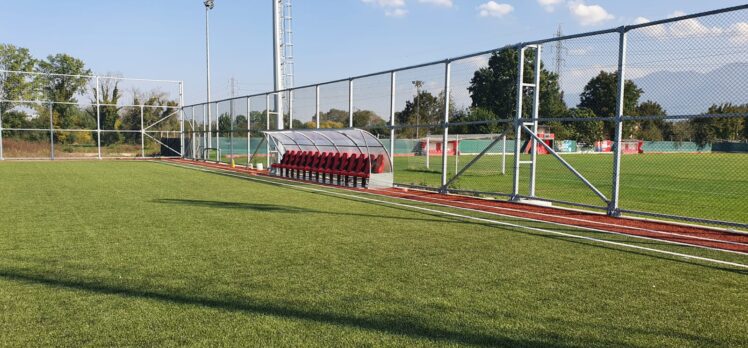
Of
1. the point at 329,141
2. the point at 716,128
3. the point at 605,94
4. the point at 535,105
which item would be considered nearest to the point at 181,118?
the point at 329,141

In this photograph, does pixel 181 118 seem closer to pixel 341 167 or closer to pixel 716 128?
pixel 341 167

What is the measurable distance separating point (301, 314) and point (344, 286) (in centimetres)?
83

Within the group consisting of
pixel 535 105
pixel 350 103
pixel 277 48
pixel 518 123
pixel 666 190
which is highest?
pixel 277 48

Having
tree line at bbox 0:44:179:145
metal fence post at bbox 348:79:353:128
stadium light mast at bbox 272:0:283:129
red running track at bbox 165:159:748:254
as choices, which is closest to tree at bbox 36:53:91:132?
tree line at bbox 0:44:179:145

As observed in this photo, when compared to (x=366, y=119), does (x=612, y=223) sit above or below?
below

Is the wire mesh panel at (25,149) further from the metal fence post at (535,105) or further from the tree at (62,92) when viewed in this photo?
the metal fence post at (535,105)

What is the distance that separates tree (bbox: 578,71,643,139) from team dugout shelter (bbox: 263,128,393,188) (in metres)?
6.42

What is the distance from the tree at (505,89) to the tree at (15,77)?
3756 cm

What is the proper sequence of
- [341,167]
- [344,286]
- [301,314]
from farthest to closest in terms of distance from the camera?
1. [341,167]
2. [344,286]
3. [301,314]

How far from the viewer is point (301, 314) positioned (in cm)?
407

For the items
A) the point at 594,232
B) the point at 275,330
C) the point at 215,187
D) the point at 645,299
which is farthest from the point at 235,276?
the point at 215,187

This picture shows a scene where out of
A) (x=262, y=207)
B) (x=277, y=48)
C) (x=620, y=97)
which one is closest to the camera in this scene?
(x=620, y=97)

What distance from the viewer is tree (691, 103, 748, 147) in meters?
9.40

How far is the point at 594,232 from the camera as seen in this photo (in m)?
8.05
